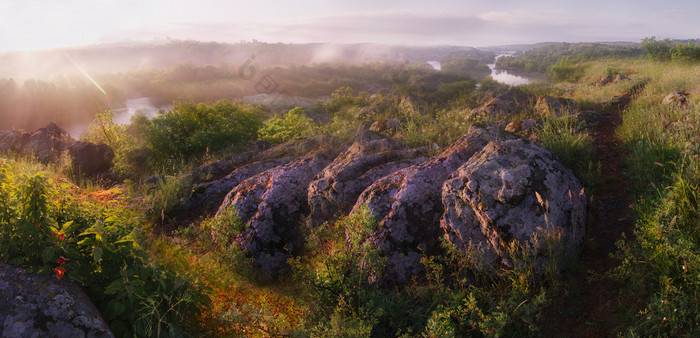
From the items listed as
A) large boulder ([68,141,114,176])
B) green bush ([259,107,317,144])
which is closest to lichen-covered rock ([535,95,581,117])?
green bush ([259,107,317,144])

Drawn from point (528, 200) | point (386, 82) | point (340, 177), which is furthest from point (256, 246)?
point (386, 82)

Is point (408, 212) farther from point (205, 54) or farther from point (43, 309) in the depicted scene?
point (205, 54)

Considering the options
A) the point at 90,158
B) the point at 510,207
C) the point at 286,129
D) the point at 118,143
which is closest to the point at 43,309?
the point at 510,207

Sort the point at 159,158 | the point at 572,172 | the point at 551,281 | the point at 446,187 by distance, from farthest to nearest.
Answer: the point at 159,158 → the point at 572,172 → the point at 446,187 → the point at 551,281

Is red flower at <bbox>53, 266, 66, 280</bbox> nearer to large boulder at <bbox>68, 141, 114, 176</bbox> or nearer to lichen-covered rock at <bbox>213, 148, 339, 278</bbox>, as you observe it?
lichen-covered rock at <bbox>213, 148, 339, 278</bbox>

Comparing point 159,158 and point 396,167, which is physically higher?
point 396,167

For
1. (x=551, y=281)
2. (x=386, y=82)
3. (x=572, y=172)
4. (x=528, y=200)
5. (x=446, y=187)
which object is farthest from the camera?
(x=386, y=82)

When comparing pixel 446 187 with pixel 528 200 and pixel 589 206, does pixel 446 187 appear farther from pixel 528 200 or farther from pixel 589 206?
pixel 589 206
